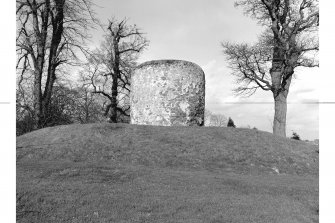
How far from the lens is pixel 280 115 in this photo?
2069 centimetres

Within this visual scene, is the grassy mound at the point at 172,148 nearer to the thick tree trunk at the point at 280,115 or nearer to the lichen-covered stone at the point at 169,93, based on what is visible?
the lichen-covered stone at the point at 169,93

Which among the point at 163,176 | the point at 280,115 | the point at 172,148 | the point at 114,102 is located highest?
the point at 114,102

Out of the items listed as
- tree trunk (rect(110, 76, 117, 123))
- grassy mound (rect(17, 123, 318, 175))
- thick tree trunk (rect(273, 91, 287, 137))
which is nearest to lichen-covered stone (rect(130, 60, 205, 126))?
grassy mound (rect(17, 123, 318, 175))

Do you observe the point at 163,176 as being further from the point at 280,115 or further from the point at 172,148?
the point at 280,115

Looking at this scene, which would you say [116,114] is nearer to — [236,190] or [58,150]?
[58,150]

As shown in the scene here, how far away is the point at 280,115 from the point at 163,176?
13382 mm

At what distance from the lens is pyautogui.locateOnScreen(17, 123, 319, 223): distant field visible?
6.38 metres

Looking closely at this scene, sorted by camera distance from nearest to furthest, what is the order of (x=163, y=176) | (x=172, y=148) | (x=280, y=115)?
(x=163, y=176) < (x=172, y=148) < (x=280, y=115)

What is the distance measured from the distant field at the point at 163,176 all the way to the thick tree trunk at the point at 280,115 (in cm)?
384

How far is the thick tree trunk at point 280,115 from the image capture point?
67.5 ft

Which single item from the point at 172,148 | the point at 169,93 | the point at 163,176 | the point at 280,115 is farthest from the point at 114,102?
the point at 163,176

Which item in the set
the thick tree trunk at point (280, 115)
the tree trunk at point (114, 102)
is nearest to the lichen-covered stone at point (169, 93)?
the thick tree trunk at point (280, 115)

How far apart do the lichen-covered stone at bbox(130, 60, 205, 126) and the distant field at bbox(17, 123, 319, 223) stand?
3.49 ft

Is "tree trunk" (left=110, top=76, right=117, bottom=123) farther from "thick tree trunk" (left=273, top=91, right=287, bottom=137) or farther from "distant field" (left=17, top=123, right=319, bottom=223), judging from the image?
"thick tree trunk" (left=273, top=91, right=287, bottom=137)
